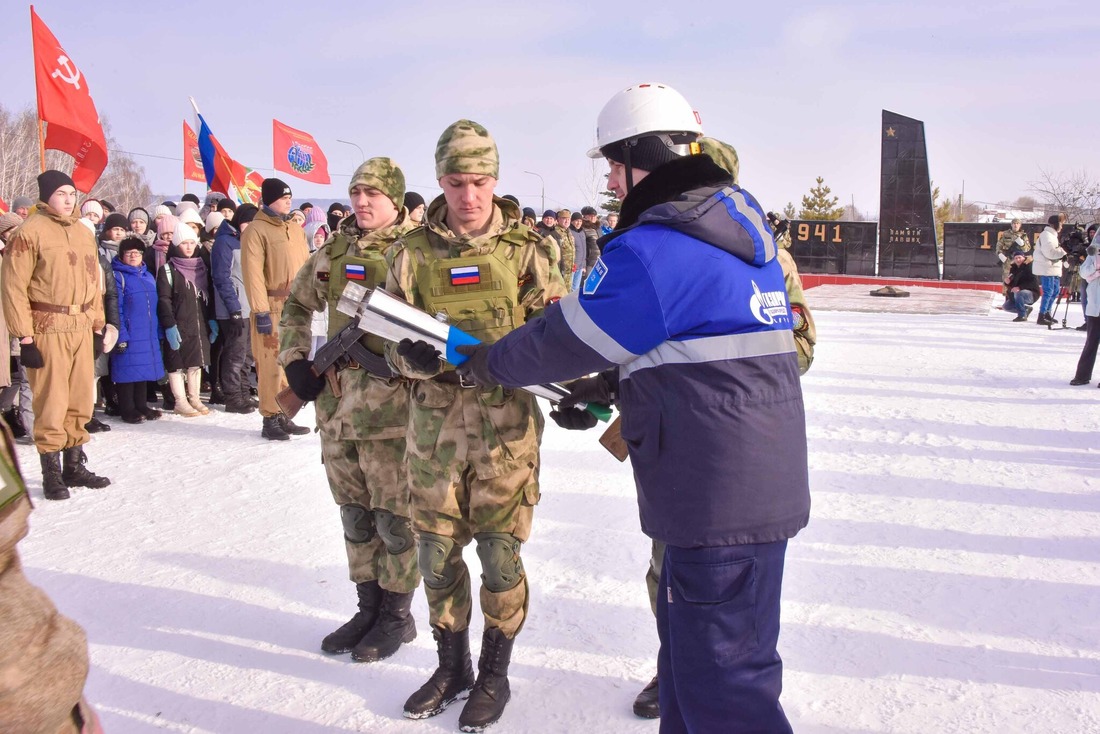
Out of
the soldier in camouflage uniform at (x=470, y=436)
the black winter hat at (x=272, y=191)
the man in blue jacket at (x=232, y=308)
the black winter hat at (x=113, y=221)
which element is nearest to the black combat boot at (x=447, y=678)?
the soldier in camouflage uniform at (x=470, y=436)

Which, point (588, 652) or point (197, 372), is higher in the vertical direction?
point (197, 372)

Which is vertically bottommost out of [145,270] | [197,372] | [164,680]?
[164,680]

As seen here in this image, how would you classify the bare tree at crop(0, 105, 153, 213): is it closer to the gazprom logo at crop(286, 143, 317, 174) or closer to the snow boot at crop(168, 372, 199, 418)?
the gazprom logo at crop(286, 143, 317, 174)

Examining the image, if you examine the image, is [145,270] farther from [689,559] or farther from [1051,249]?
[1051,249]

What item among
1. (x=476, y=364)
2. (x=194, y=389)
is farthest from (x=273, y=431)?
(x=476, y=364)

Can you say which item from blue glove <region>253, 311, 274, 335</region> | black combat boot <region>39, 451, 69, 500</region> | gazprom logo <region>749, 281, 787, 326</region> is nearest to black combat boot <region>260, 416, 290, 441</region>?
blue glove <region>253, 311, 274, 335</region>

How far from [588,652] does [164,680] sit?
173cm

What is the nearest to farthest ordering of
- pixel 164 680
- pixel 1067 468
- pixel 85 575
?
pixel 164 680, pixel 85 575, pixel 1067 468

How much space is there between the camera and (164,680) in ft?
10.9

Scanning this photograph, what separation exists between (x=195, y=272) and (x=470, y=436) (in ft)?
20.3

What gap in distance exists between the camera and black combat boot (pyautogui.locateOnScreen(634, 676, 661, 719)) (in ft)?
9.85

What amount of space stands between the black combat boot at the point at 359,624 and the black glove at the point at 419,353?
139 cm

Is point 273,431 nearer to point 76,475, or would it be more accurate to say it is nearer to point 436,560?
point 76,475

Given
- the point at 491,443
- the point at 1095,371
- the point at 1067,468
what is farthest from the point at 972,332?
the point at 491,443
